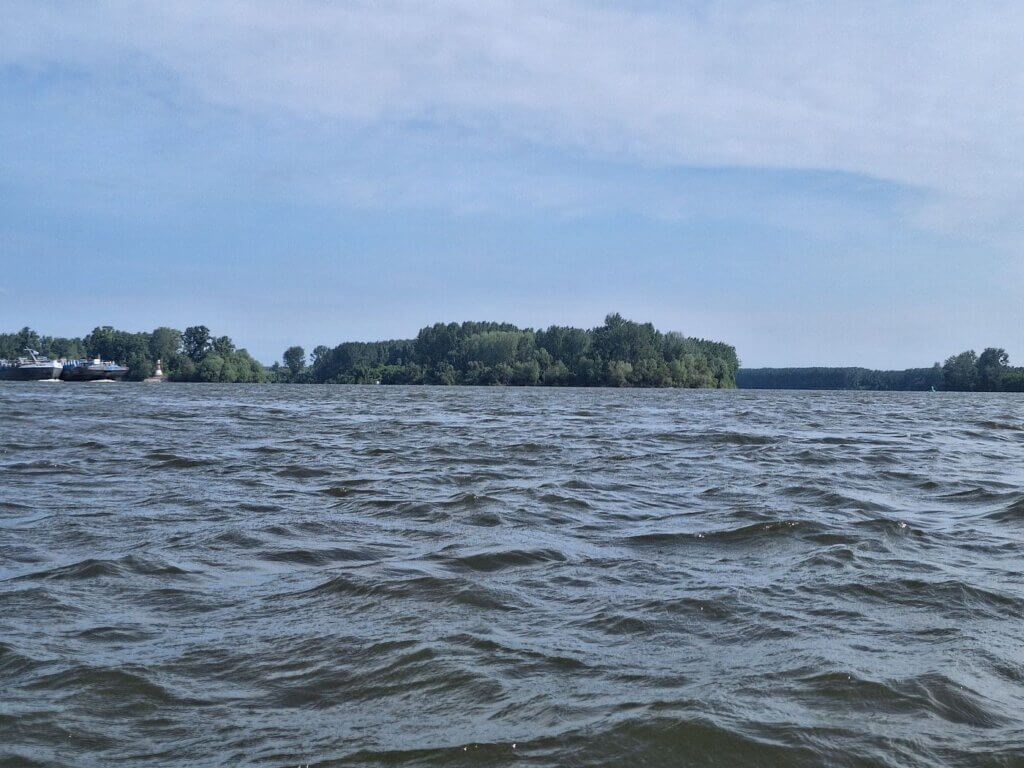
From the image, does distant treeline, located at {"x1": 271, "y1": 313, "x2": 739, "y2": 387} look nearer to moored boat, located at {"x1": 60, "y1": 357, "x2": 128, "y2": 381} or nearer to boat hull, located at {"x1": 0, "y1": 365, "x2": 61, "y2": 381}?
moored boat, located at {"x1": 60, "y1": 357, "x2": 128, "y2": 381}

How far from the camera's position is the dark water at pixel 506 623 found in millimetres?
3521

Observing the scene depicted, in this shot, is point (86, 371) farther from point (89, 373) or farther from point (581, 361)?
point (581, 361)

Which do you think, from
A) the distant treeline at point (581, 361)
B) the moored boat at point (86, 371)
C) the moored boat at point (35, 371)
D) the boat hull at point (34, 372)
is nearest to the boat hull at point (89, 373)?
the moored boat at point (86, 371)

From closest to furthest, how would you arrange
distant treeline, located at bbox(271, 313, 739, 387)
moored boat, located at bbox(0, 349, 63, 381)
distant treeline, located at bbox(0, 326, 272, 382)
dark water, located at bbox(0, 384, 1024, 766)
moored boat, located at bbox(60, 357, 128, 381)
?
dark water, located at bbox(0, 384, 1024, 766) < moored boat, located at bbox(0, 349, 63, 381) < moored boat, located at bbox(60, 357, 128, 381) < distant treeline, located at bbox(271, 313, 739, 387) < distant treeline, located at bbox(0, 326, 272, 382)

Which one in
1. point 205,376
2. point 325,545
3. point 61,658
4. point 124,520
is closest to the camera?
point 61,658

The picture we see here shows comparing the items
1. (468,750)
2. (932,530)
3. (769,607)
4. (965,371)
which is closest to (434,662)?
(468,750)

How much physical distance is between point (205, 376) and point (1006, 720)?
174089 millimetres

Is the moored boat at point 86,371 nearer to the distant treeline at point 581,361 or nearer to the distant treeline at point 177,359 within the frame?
the distant treeline at point 177,359

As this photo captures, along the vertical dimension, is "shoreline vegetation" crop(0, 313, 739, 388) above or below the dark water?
above

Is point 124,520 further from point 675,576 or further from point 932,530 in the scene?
point 932,530

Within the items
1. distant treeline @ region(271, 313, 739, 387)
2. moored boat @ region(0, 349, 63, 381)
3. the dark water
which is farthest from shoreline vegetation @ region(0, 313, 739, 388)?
the dark water

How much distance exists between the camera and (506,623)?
5148 millimetres

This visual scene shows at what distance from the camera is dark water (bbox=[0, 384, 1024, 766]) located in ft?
11.6

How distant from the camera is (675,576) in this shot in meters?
6.36
